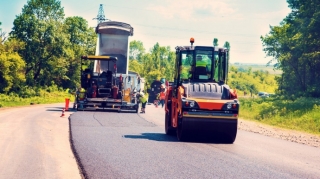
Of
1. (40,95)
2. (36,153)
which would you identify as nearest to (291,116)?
(36,153)

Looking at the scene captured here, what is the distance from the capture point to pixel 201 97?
44.7ft

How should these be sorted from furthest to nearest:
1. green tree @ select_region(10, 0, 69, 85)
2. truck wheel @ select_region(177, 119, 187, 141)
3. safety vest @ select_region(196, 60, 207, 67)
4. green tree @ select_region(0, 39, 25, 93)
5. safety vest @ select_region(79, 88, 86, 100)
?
1. green tree @ select_region(10, 0, 69, 85)
2. green tree @ select_region(0, 39, 25, 93)
3. safety vest @ select_region(79, 88, 86, 100)
4. safety vest @ select_region(196, 60, 207, 67)
5. truck wheel @ select_region(177, 119, 187, 141)

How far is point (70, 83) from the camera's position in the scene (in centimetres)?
6569

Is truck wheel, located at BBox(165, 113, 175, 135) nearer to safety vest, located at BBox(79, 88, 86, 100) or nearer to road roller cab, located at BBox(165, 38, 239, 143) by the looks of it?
road roller cab, located at BBox(165, 38, 239, 143)

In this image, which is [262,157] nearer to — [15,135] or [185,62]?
[185,62]

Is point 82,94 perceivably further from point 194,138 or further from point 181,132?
point 181,132

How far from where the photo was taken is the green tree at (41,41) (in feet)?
178

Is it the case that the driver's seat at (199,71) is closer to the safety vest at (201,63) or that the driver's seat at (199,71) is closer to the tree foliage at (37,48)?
the safety vest at (201,63)

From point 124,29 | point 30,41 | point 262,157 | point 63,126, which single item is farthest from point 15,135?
point 30,41

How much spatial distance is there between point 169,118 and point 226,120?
247 centimetres

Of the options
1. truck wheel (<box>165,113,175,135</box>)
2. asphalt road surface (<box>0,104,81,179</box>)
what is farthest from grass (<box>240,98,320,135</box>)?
asphalt road surface (<box>0,104,81,179</box>)

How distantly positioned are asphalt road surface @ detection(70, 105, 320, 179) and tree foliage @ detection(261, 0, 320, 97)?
26220 mm

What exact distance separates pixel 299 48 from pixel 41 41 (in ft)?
91.8

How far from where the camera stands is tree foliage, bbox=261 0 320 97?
39.6m
